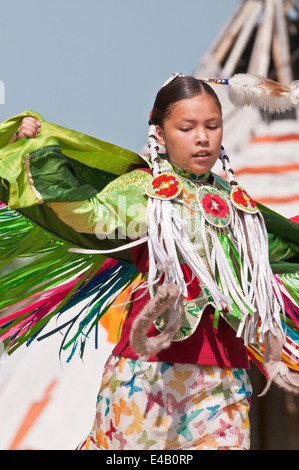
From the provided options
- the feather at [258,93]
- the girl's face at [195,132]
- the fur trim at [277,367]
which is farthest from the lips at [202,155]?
the fur trim at [277,367]

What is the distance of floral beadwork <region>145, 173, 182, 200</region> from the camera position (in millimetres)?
2318

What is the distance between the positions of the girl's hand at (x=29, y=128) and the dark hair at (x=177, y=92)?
1.27 ft

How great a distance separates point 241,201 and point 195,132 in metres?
0.27

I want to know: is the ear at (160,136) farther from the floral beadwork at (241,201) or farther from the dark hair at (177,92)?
the floral beadwork at (241,201)

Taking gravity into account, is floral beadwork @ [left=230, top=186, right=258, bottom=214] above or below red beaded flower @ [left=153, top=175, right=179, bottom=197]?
below

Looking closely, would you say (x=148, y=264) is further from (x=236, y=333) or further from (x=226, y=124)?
(x=226, y=124)

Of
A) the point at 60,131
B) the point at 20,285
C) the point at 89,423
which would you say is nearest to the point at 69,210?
the point at 60,131

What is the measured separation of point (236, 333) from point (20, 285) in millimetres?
752

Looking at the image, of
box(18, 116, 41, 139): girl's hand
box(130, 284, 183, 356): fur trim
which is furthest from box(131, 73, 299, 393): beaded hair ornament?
box(18, 116, 41, 139): girl's hand

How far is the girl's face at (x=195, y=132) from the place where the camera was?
2.34 metres

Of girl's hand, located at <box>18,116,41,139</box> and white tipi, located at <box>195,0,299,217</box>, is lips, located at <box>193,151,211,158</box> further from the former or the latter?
white tipi, located at <box>195,0,299,217</box>

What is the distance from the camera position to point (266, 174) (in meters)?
4.71

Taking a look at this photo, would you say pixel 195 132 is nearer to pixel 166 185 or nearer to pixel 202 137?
pixel 202 137

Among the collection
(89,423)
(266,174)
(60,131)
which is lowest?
(89,423)
